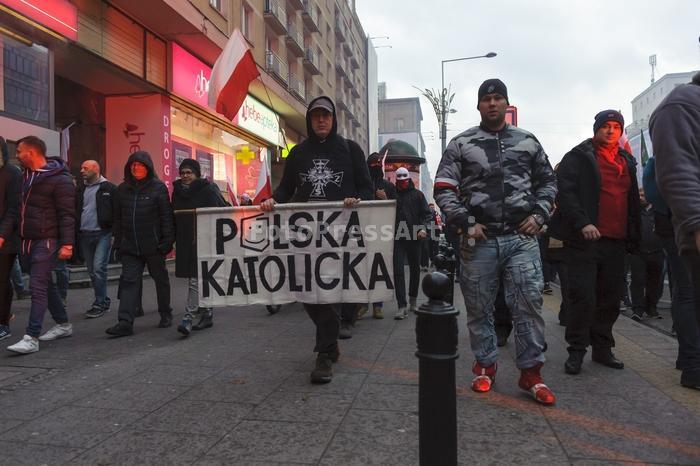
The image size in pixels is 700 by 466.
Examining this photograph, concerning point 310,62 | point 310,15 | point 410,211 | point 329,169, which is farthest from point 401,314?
point 310,15

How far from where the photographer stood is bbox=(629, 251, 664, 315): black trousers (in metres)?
6.77

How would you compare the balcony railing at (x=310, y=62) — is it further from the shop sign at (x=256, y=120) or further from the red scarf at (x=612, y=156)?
the red scarf at (x=612, y=156)

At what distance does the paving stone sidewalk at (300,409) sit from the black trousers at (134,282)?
1.88 feet

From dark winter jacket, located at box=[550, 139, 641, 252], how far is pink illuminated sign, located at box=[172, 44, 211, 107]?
1133 cm

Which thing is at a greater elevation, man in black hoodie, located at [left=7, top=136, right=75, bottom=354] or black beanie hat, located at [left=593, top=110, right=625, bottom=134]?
black beanie hat, located at [left=593, top=110, right=625, bottom=134]

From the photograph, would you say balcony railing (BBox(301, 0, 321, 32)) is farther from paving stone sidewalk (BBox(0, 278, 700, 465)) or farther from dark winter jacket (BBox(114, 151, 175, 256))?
paving stone sidewalk (BBox(0, 278, 700, 465))

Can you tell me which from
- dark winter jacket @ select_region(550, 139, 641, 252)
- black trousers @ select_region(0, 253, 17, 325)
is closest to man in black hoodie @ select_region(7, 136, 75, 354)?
black trousers @ select_region(0, 253, 17, 325)

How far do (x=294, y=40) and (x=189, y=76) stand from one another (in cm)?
1059

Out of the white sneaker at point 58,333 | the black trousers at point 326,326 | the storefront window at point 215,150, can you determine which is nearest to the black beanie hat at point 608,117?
the black trousers at point 326,326

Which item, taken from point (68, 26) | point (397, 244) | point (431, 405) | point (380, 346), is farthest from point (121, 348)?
point (68, 26)

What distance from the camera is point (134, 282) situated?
570 centimetres

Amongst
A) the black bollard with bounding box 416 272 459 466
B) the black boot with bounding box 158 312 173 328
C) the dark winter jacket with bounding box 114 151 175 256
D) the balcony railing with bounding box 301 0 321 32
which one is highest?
the balcony railing with bounding box 301 0 321 32

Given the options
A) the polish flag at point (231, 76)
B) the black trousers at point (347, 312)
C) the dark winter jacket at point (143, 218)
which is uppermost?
the polish flag at point (231, 76)

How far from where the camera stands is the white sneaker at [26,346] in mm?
4652
